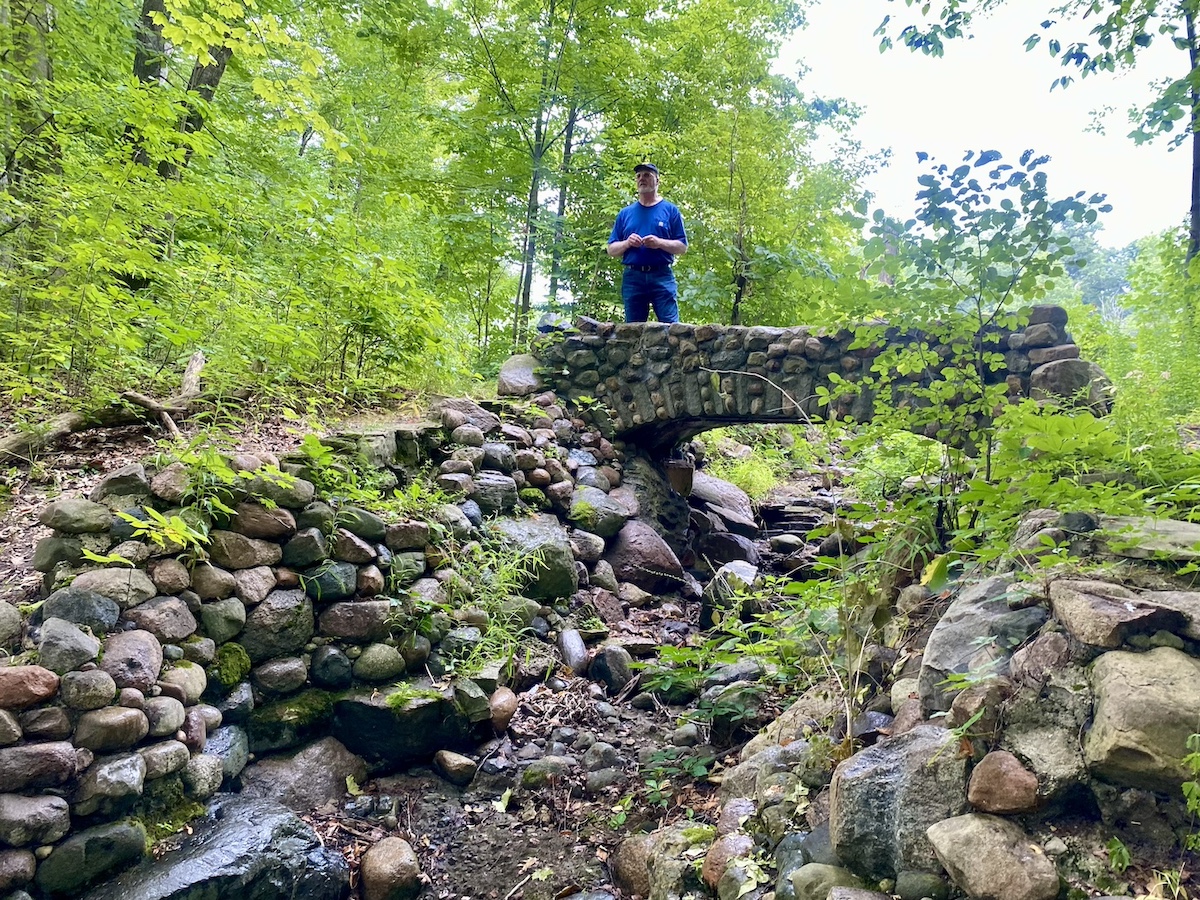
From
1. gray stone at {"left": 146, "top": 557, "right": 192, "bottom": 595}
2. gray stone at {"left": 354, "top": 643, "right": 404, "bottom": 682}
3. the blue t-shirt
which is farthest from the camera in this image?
the blue t-shirt

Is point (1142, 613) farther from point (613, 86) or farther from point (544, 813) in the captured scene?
point (613, 86)

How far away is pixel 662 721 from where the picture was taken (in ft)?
12.0

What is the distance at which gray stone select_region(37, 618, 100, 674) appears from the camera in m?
2.35

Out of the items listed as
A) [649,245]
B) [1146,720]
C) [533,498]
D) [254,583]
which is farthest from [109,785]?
[649,245]

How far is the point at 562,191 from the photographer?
27.1ft

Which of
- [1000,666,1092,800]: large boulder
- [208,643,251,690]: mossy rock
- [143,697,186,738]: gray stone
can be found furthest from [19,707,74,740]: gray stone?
[1000,666,1092,800]: large boulder

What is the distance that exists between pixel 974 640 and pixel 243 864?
2.51 metres

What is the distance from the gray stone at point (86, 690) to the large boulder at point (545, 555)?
2.37 meters

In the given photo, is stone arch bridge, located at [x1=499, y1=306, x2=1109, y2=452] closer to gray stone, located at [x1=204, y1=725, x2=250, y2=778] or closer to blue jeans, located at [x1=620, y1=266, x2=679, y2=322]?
blue jeans, located at [x1=620, y1=266, x2=679, y2=322]

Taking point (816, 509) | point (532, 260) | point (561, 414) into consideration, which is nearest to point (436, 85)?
point (532, 260)

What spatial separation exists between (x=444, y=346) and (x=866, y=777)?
456cm

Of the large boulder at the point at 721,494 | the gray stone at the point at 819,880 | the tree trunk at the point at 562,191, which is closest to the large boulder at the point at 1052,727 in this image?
the gray stone at the point at 819,880

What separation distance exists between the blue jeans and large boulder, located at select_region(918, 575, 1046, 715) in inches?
194

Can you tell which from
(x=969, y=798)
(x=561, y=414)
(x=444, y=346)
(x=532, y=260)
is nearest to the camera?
(x=969, y=798)
